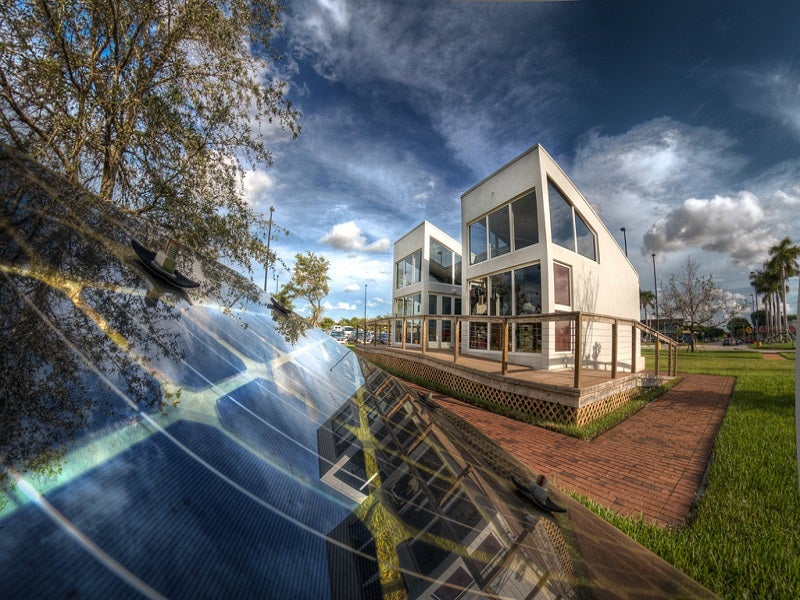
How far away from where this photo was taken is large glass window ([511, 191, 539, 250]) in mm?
9227

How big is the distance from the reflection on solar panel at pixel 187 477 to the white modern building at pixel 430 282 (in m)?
14.4

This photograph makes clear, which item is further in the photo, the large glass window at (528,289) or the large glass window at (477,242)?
the large glass window at (477,242)

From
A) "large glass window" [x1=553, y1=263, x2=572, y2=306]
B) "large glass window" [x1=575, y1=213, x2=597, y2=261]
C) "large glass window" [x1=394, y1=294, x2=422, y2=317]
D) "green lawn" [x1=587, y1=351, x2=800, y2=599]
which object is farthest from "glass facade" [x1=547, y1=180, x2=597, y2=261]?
"large glass window" [x1=394, y1=294, x2=422, y2=317]

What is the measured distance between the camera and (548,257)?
8625 mm

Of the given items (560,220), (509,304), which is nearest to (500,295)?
(509,304)

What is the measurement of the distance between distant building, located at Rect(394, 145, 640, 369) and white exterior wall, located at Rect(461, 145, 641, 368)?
3 centimetres

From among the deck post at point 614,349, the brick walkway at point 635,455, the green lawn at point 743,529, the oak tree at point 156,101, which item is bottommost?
the brick walkway at point 635,455

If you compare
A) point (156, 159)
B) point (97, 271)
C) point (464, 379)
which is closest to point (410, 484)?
point (97, 271)

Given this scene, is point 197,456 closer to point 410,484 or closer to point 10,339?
point 10,339

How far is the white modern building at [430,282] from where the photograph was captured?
1588 cm

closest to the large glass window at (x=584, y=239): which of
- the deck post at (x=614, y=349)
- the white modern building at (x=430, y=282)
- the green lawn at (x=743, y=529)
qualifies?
the deck post at (x=614, y=349)

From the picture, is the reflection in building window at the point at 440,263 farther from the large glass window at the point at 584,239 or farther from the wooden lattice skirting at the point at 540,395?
the wooden lattice skirting at the point at 540,395

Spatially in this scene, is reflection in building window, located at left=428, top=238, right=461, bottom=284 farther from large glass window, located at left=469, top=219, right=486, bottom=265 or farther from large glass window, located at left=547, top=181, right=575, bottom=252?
large glass window, located at left=547, top=181, right=575, bottom=252

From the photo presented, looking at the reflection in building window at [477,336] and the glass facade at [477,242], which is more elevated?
the glass facade at [477,242]
